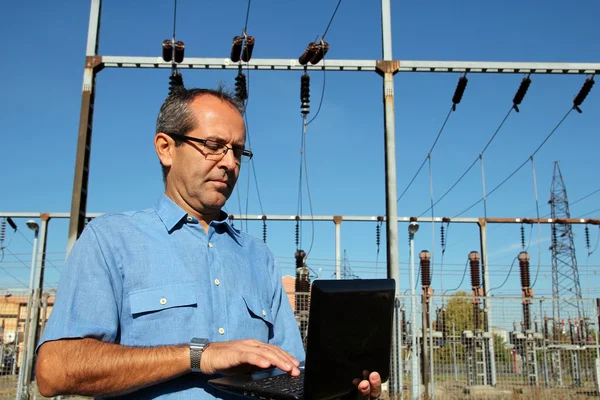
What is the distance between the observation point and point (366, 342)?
156cm

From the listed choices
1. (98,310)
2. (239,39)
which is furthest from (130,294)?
(239,39)

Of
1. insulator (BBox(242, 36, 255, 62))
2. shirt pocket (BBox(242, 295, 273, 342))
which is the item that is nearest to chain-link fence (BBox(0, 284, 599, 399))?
insulator (BBox(242, 36, 255, 62))

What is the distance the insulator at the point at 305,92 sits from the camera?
6.72 m

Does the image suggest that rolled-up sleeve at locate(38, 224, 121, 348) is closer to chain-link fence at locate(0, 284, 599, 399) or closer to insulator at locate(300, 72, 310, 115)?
insulator at locate(300, 72, 310, 115)

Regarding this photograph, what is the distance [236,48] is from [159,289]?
5.36m

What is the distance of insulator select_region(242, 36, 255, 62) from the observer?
655cm

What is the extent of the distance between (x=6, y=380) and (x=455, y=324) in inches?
315

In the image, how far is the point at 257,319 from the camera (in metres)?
1.91

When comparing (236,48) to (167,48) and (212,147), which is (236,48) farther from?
(212,147)

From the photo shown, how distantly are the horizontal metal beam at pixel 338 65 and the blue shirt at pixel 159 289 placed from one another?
512cm

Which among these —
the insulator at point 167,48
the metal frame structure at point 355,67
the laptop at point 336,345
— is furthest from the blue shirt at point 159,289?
the insulator at point 167,48

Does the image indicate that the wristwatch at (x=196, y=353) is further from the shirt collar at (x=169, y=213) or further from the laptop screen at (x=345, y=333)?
the shirt collar at (x=169, y=213)

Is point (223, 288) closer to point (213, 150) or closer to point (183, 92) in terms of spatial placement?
point (213, 150)

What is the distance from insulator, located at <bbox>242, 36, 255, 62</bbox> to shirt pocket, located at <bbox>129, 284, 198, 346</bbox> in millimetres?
5272
